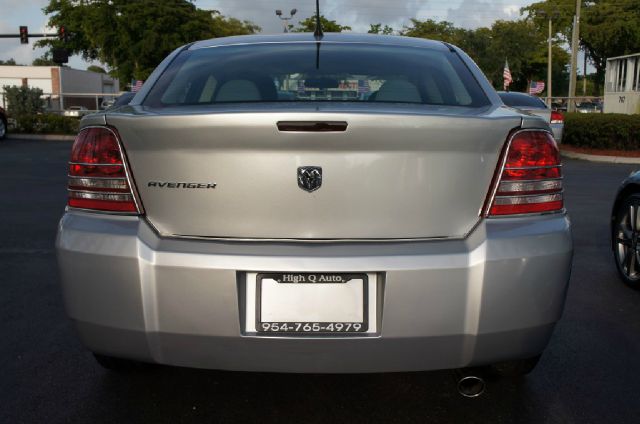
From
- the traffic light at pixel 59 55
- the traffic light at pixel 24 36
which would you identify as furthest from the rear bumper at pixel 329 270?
the traffic light at pixel 24 36

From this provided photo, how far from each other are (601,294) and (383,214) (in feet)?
9.50

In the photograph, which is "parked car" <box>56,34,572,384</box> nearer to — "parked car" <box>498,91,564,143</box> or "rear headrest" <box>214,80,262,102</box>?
"rear headrest" <box>214,80,262,102</box>

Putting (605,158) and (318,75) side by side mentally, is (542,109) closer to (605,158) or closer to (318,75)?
(605,158)

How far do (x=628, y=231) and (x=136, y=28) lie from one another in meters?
53.9

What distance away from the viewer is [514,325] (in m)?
2.42

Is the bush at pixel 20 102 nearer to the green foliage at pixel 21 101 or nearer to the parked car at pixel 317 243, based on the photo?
the green foliage at pixel 21 101

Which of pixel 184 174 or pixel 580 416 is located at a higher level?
pixel 184 174

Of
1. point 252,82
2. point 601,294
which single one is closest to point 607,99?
point 601,294

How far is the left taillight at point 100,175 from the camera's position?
2498 millimetres

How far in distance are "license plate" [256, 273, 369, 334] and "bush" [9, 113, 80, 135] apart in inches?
972

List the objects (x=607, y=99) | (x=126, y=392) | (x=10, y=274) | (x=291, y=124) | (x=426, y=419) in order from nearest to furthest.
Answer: (x=291, y=124), (x=426, y=419), (x=126, y=392), (x=10, y=274), (x=607, y=99)

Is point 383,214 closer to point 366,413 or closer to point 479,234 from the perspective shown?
point 479,234

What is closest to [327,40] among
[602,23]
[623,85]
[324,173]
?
[324,173]

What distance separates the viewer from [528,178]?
8.30 feet
